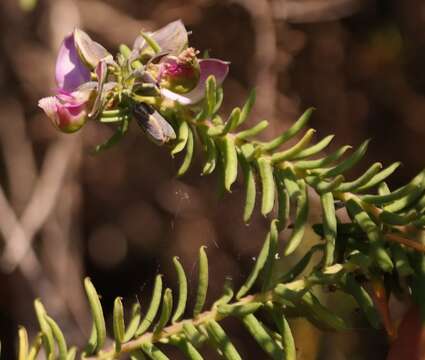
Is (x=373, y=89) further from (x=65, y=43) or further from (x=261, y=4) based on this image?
(x=65, y=43)

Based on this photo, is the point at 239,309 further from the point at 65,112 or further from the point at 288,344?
the point at 65,112

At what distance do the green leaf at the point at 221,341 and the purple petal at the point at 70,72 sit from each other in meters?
0.20

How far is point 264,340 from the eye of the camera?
1.82 ft

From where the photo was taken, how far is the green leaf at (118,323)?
1.83 ft

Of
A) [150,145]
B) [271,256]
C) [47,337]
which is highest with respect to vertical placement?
[271,256]

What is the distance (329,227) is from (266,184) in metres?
0.06

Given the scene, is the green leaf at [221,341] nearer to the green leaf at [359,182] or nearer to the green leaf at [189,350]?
the green leaf at [189,350]

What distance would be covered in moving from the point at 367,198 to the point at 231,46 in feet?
4.81

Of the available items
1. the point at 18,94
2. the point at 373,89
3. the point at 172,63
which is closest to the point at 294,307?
the point at 172,63

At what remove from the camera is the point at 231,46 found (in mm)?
2008

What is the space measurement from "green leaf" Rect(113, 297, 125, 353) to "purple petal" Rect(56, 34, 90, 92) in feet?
0.54

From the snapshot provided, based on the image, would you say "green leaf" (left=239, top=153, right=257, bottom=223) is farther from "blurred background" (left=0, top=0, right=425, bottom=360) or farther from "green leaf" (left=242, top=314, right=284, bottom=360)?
"blurred background" (left=0, top=0, right=425, bottom=360)

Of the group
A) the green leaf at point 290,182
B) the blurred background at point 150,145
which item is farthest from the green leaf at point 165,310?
the blurred background at point 150,145

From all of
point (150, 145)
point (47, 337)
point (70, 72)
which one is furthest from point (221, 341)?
point (150, 145)
